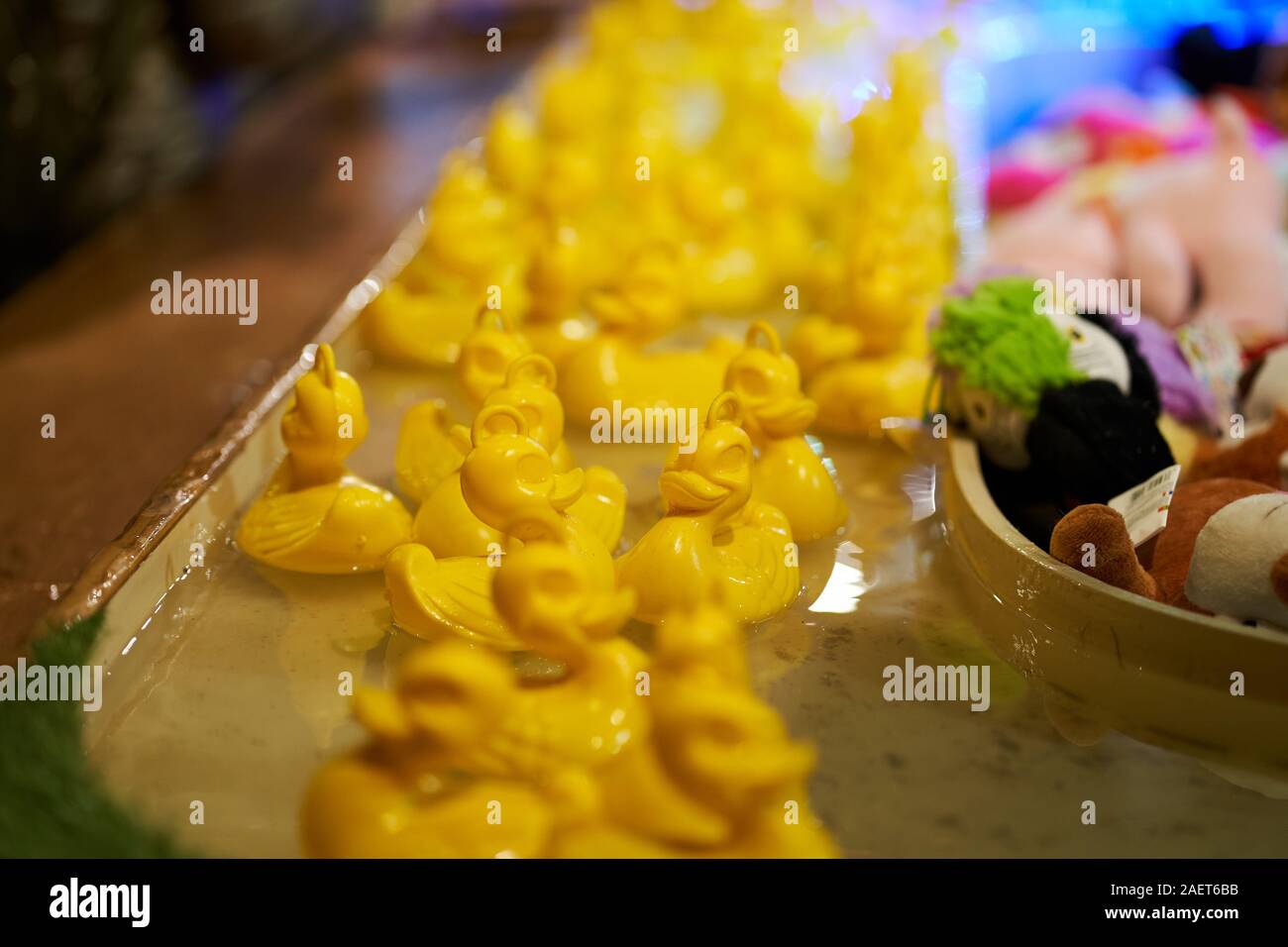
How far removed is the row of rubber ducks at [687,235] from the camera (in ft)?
5.96

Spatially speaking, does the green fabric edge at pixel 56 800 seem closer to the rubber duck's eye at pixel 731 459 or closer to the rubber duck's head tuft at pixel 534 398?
the rubber duck's head tuft at pixel 534 398

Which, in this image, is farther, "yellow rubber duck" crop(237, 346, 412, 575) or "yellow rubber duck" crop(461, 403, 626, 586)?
"yellow rubber duck" crop(237, 346, 412, 575)

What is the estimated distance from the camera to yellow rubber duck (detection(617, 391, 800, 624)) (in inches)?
51.2

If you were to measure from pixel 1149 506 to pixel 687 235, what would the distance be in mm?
1218

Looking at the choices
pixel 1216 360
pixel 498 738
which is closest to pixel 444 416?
pixel 498 738

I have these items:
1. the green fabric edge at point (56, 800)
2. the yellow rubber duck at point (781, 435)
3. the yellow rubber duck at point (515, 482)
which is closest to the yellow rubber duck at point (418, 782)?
the green fabric edge at point (56, 800)

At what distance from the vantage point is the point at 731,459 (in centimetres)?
131

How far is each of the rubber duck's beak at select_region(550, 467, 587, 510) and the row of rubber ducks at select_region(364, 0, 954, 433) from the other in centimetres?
54

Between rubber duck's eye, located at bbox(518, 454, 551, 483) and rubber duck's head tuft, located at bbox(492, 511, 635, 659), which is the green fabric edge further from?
rubber duck's eye, located at bbox(518, 454, 551, 483)

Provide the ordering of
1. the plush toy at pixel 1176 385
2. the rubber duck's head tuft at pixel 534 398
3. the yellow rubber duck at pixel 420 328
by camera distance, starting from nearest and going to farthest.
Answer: the rubber duck's head tuft at pixel 534 398 < the plush toy at pixel 1176 385 < the yellow rubber duck at pixel 420 328

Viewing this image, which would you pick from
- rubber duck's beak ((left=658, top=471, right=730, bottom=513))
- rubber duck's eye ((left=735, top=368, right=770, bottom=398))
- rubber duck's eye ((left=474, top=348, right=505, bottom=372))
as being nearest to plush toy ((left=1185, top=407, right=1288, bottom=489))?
rubber duck's eye ((left=735, top=368, right=770, bottom=398))

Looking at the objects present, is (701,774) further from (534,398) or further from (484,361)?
(484,361)

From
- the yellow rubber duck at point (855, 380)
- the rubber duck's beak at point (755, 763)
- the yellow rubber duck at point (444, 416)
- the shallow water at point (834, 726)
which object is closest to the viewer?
the rubber duck's beak at point (755, 763)

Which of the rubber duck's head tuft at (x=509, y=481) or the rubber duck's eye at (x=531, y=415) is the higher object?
A: the rubber duck's eye at (x=531, y=415)
